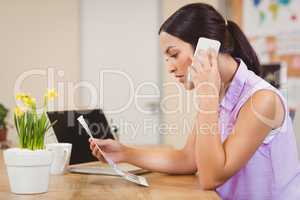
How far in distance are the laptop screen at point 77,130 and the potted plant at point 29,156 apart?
0.34 meters

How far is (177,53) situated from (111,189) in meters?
0.51

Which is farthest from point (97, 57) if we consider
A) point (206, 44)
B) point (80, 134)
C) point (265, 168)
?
point (265, 168)

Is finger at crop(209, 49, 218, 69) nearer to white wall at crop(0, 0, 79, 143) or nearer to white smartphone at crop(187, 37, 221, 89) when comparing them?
white smartphone at crop(187, 37, 221, 89)

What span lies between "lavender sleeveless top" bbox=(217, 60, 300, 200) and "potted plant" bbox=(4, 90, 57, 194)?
0.58 meters

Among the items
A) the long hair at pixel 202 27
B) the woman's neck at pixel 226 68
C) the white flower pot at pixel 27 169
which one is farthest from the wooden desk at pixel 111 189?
the long hair at pixel 202 27

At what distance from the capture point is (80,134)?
191 centimetres

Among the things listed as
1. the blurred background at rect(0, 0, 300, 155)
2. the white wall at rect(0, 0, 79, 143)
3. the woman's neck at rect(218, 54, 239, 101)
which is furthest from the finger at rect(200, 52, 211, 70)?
Answer: the white wall at rect(0, 0, 79, 143)

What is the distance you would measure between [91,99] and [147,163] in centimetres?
274

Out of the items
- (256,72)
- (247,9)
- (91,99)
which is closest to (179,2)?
(247,9)

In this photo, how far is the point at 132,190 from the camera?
1.43 m

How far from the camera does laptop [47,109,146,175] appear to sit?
5.87ft

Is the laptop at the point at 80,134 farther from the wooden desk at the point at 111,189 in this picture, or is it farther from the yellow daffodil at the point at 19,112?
the yellow daffodil at the point at 19,112

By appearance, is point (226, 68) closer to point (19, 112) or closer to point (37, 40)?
point (19, 112)

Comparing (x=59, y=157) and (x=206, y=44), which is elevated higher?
(x=206, y=44)
